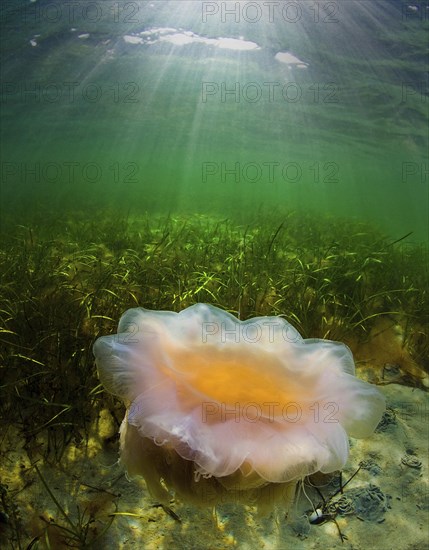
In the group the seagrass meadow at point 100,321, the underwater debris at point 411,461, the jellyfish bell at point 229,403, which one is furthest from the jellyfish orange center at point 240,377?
the underwater debris at point 411,461

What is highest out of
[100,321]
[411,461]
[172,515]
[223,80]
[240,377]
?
[223,80]

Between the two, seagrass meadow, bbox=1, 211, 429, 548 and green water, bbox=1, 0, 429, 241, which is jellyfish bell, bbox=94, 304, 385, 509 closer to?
seagrass meadow, bbox=1, 211, 429, 548

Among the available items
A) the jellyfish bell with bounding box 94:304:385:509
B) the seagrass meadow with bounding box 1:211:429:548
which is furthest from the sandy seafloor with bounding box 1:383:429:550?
the jellyfish bell with bounding box 94:304:385:509

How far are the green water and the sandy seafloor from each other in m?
12.7

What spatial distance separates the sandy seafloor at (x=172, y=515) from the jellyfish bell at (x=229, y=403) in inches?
23.5

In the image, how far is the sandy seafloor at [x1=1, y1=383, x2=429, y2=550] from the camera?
8.39ft

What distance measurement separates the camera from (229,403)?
2.06 m

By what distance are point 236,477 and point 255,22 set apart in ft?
54.0

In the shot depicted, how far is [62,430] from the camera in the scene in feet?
9.93

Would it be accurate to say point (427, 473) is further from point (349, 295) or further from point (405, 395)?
point (349, 295)

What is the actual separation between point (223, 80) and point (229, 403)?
23.5 metres

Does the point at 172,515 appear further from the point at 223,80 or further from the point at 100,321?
the point at 223,80

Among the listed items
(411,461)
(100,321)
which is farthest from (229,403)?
(411,461)

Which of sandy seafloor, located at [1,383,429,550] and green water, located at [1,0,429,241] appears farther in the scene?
green water, located at [1,0,429,241]
